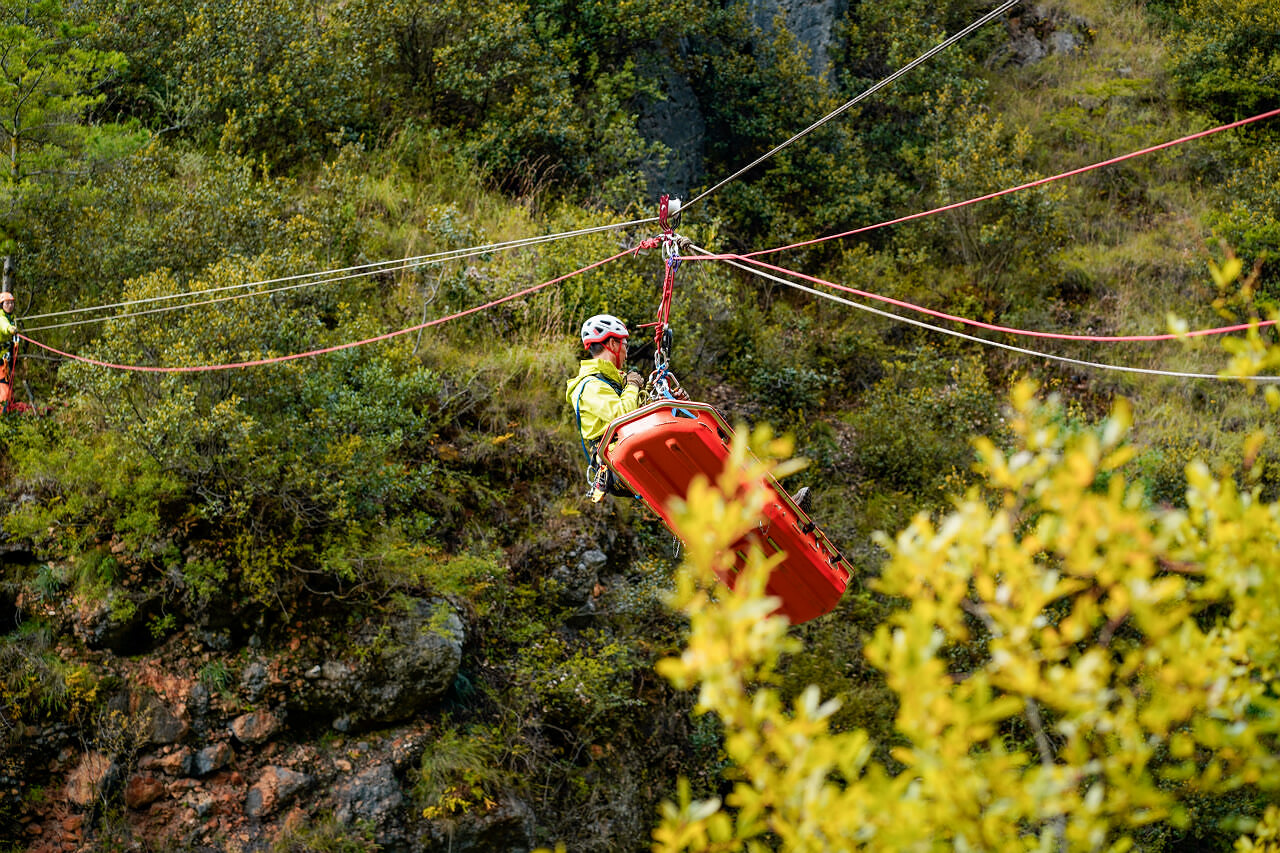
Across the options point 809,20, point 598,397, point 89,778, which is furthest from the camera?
point 809,20

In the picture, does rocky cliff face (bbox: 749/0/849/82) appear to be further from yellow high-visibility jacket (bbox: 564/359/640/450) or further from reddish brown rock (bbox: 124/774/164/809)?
reddish brown rock (bbox: 124/774/164/809)

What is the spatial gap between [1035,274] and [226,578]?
11087 millimetres

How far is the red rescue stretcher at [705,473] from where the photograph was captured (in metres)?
6.16

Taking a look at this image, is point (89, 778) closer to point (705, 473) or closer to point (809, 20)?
point (705, 473)

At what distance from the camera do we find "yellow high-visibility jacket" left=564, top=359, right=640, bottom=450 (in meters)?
6.54

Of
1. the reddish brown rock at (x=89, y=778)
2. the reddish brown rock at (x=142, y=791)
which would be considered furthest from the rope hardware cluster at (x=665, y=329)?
the reddish brown rock at (x=89, y=778)

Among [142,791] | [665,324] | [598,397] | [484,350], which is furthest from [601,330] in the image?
[142,791]

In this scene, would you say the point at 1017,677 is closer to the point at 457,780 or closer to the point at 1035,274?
the point at 457,780

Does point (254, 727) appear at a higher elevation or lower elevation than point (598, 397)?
lower

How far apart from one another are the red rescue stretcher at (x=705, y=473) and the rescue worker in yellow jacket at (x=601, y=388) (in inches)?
8.8

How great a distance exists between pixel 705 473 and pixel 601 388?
0.87 metres

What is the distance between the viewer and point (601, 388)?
6.64 m

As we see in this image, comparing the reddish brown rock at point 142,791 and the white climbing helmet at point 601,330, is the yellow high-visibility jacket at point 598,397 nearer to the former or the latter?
the white climbing helmet at point 601,330

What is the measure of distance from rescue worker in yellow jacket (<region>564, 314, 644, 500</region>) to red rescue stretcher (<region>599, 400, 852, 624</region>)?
0.22 metres
